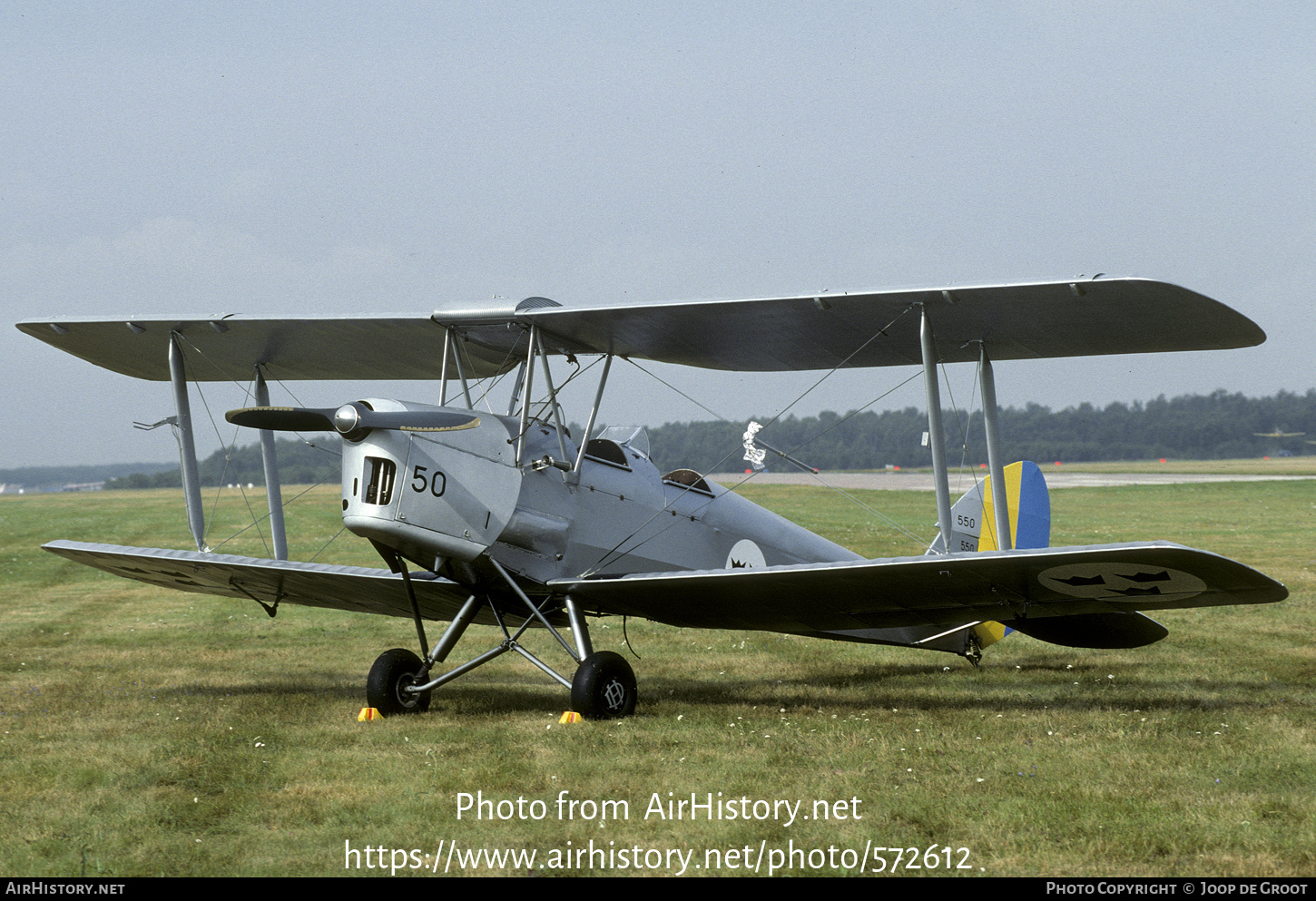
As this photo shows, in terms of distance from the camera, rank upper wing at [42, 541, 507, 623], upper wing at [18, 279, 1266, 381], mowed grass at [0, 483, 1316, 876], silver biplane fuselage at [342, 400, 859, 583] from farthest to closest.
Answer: upper wing at [42, 541, 507, 623]
upper wing at [18, 279, 1266, 381]
silver biplane fuselage at [342, 400, 859, 583]
mowed grass at [0, 483, 1316, 876]

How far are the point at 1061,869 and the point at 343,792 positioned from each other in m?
3.32

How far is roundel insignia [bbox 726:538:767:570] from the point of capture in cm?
873

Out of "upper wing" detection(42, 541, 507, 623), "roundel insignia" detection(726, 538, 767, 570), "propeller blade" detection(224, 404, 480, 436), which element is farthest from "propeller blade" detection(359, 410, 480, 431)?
"roundel insignia" detection(726, 538, 767, 570)

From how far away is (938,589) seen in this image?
6.91 m

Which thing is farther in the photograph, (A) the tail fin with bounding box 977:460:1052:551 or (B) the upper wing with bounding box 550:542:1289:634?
(A) the tail fin with bounding box 977:460:1052:551

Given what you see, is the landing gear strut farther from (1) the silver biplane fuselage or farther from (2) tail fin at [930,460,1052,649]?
(2) tail fin at [930,460,1052,649]

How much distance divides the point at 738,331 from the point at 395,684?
3475 mm

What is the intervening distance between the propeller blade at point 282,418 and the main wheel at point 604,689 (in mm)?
2223

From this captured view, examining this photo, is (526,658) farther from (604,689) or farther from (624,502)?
(624,502)

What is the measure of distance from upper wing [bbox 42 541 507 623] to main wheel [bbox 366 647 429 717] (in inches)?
25.4

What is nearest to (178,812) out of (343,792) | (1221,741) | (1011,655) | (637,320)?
(343,792)

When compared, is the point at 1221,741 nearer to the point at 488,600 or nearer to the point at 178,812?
the point at 488,600

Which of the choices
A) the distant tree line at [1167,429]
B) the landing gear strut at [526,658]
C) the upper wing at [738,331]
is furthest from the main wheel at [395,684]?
the distant tree line at [1167,429]

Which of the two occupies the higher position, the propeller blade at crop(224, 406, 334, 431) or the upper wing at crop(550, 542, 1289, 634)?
the propeller blade at crop(224, 406, 334, 431)
